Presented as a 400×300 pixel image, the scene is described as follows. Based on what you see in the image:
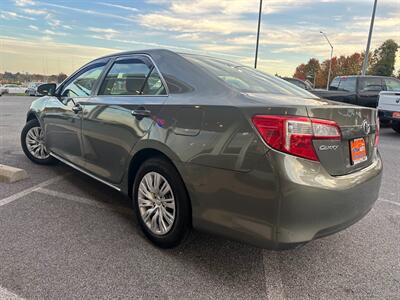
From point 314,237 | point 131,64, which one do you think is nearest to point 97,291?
point 314,237

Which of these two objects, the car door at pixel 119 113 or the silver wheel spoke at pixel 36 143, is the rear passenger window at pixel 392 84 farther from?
the silver wheel spoke at pixel 36 143

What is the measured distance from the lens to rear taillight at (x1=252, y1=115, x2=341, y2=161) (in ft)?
6.86

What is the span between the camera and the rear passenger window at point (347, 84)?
11.8m

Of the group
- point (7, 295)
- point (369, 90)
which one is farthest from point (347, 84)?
point (7, 295)

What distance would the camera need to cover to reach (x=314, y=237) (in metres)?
2.22

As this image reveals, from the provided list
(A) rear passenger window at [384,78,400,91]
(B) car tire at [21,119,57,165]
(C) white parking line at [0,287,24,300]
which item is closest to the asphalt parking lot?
(C) white parking line at [0,287,24,300]

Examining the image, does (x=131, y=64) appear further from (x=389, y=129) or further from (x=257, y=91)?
(x=389, y=129)

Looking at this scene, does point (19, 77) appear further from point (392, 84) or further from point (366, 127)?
point (366, 127)

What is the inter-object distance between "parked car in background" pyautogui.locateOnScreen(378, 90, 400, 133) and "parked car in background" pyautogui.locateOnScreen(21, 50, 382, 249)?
7632 mm

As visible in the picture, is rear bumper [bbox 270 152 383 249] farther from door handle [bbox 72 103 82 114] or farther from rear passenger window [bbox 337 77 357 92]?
rear passenger window [bbox 337 77 357 92]

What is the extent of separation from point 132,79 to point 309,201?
6.82ft

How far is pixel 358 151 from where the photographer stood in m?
2.50

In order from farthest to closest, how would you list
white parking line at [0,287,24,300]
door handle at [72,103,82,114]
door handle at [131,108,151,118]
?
1. door handle at [72,103,82,114]
2. door handle at [131,108,151,118]
3. white parking line at [0,287,24,300]

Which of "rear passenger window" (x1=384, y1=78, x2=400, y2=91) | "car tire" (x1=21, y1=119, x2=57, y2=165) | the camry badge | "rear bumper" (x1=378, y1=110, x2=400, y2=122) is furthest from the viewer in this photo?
"rear passenger window" (x1=384, y1=78, x2=400, y2=91)
